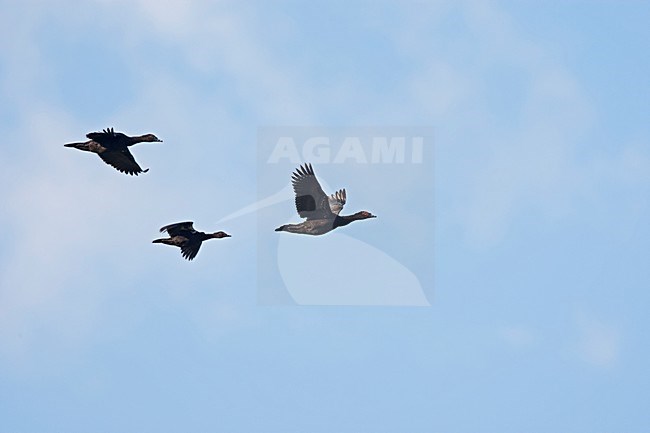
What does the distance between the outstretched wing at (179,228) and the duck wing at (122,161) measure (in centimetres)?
191

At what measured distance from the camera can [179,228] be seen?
6644cm

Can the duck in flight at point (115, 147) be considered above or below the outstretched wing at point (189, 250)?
above

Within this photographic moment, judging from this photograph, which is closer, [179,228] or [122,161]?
[179,228]

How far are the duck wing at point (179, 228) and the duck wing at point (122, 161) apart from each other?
1.91 metres

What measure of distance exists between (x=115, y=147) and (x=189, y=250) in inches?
126

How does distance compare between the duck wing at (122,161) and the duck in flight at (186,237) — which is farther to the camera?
the duck wing at (122,161)

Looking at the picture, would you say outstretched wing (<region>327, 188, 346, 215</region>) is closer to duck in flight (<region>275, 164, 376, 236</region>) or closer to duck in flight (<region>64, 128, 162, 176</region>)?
duck in flight (<region>275, 164, 376, 236</region>)

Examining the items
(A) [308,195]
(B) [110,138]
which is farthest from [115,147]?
(A) [308,195]

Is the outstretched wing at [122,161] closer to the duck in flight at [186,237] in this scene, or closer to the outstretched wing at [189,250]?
the duck in flight at [186,237]

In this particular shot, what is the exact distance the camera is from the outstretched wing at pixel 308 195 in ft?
219

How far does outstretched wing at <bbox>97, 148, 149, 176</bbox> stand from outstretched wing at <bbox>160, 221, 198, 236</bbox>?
1.91m

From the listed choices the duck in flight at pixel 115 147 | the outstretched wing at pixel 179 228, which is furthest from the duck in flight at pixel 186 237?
the duck in flight at pixel 115 147

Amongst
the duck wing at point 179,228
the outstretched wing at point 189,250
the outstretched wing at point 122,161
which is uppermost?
the outstretched wing at point 122,161

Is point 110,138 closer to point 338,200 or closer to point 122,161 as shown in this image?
point 122,161
